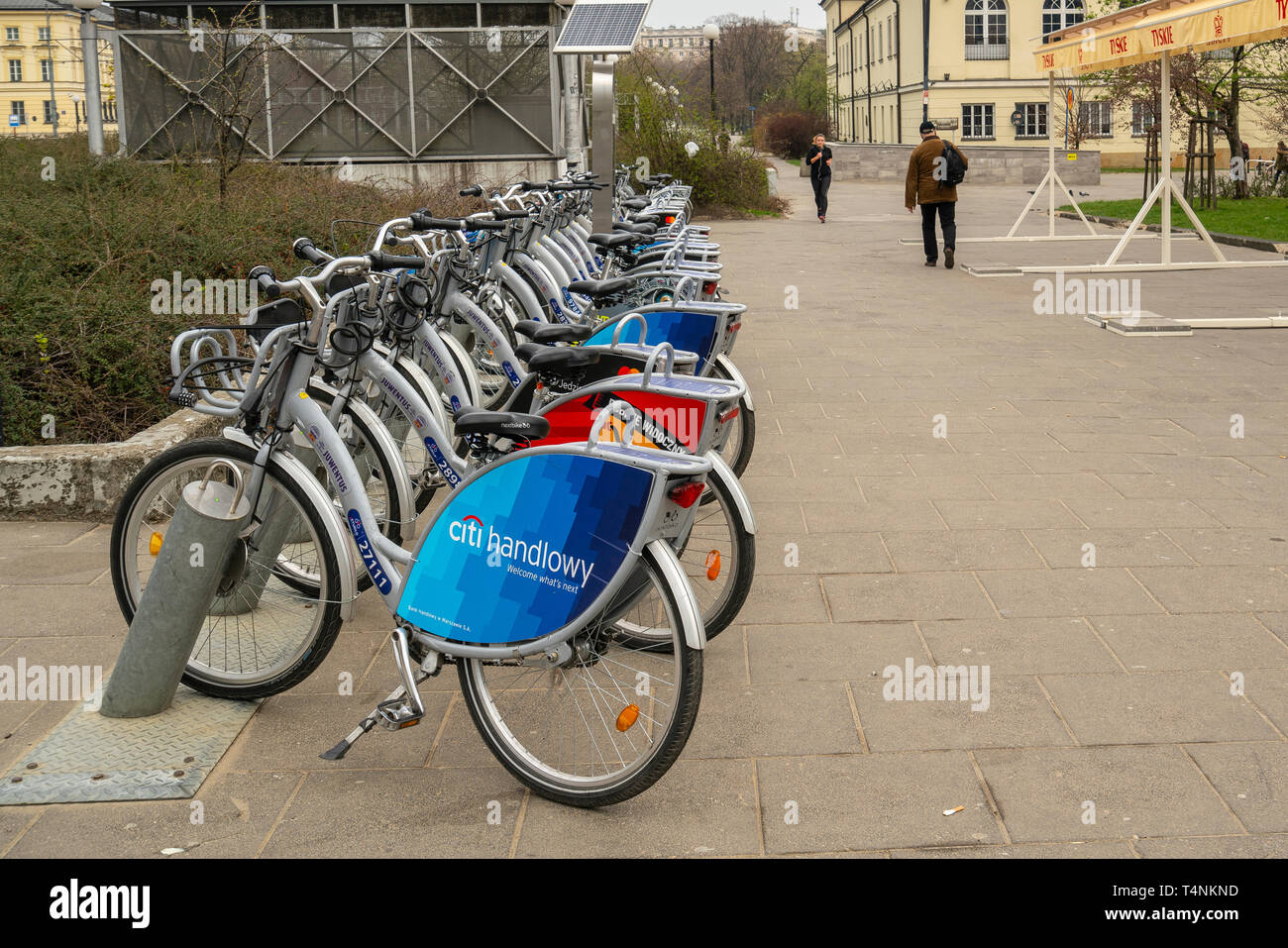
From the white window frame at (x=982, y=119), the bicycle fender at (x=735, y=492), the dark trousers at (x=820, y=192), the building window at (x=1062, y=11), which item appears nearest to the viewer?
the bicycle fender at (x=735, y=492)

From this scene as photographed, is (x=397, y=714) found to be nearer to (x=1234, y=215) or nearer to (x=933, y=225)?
(x=933, y=225)

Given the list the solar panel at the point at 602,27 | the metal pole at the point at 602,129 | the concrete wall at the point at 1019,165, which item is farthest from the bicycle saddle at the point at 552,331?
the concrete wall at the point at 1019,165

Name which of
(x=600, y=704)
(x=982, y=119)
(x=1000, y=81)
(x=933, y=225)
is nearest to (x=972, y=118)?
(x=982, y=119)

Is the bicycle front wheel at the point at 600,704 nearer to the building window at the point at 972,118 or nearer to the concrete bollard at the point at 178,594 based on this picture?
the concrete bollard at the point at 178,594

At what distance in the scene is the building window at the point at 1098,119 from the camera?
47.8 meters

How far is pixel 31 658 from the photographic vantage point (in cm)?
430

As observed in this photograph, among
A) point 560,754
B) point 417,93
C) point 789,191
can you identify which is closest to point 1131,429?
point 560,754

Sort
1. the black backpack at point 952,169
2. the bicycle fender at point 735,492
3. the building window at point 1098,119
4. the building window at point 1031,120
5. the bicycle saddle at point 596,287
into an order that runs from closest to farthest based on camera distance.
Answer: the bicycle fender at point 735,492, the bicycle saddle at point 596,287, the black backpack at point 952,169, the building window at point 1098,119, the building window at point 1031,120

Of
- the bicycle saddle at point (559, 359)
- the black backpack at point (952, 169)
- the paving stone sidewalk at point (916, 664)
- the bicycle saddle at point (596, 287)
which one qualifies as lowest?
the paving stone sidewalk at point (916, 664)

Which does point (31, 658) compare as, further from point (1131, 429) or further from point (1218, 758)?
point (1131, 429)

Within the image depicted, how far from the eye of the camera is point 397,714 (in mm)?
3395

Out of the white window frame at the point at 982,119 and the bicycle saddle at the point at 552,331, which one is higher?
the white window frame at the point at 982,119
